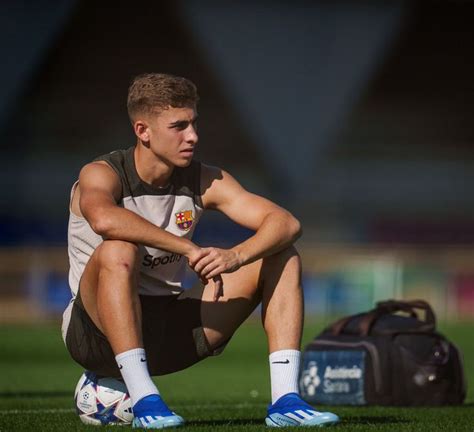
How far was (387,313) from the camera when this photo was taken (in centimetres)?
732

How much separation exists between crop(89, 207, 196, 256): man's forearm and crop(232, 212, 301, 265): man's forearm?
223 millimetres

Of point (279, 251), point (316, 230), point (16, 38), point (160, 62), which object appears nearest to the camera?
point (279, 251)

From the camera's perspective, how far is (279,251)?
205 inches

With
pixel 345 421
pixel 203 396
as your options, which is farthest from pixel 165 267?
pixel 203 396

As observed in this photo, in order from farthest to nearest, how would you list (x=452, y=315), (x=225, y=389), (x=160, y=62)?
(x=160, y=62) < (x=452, y=315) < (x=225, y=389)

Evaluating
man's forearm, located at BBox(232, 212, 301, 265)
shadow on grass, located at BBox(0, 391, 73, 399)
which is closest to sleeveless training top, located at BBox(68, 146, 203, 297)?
man's forearm, located at BBox(232, 212, 301, 265)

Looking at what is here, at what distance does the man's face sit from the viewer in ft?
17.1

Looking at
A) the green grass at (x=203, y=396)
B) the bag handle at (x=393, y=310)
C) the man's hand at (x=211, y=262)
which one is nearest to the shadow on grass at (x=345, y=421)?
the green grass at (x=203, y=396)

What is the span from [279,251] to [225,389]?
3.90m

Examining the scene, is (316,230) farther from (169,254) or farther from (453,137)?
(169,254)

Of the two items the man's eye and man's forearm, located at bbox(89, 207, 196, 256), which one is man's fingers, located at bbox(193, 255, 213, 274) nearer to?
man's forearm, located at bbox(89, 207, 196, 256)

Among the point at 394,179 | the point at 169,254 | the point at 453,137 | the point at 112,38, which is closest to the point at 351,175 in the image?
the point at 394,179

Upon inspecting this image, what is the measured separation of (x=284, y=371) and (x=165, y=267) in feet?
2.33

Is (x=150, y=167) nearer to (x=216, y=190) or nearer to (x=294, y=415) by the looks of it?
(x=216, y=190)
